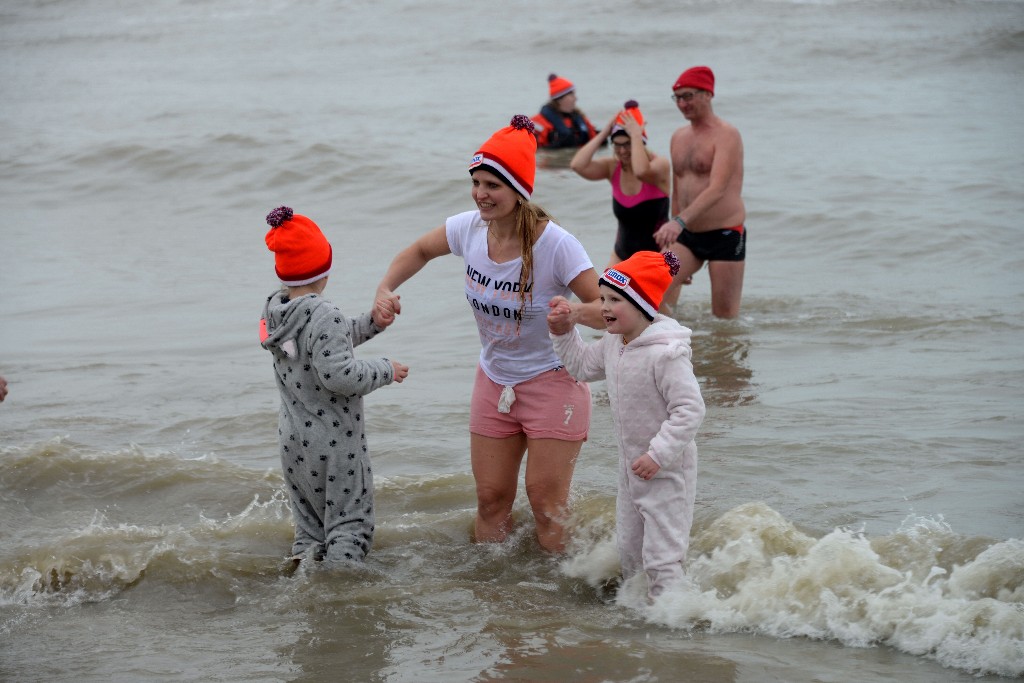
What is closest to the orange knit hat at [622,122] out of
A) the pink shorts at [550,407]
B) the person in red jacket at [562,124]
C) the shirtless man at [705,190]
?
the shirtless man at [705,190]

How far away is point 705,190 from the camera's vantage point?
8766 mm

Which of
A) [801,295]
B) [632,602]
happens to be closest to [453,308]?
[801,295]

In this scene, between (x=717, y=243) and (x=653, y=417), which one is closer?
(x=653, y=417)

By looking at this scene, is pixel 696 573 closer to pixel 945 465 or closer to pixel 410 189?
pixel 945 465

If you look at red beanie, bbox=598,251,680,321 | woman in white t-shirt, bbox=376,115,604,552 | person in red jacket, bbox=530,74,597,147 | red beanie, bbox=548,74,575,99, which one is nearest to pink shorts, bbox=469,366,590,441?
woman in white t-shirt, bbox=376,115,604,552

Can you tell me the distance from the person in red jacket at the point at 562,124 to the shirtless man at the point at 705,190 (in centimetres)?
1072

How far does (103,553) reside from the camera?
560 centimetres

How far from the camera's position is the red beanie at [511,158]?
188 inches

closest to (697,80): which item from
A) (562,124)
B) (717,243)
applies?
(717,243)

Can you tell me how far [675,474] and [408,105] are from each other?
74.1 ft

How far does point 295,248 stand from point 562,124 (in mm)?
15720

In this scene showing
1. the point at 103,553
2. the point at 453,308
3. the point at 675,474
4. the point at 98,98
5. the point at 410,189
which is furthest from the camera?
the point at 98,98

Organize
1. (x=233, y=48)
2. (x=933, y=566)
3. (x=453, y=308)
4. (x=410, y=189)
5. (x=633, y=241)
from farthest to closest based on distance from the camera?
(x=233, y=48), (x=410, y=189), (x=453, y=308), (x=633, y=241), (x=933, y=566)

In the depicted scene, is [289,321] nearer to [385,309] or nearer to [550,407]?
[385,309]
